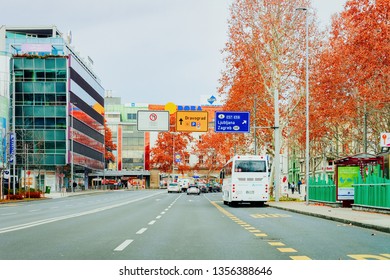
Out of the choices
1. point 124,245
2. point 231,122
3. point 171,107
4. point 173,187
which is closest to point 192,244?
point 124,245

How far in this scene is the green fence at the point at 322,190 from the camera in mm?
31344

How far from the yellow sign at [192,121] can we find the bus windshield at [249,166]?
11.0 meters

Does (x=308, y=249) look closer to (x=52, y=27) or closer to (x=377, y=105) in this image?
(x=377, y=105)

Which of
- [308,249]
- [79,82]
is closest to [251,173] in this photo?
[308,249]

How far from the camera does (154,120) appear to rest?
154ft

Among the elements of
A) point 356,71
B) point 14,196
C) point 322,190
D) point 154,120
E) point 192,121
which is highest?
point 356,71

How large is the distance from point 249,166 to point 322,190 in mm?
4382

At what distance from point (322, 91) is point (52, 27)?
67.0 m

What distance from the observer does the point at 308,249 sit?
10.8m

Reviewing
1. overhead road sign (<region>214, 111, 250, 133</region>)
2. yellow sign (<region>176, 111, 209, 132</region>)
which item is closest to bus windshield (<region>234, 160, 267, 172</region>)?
overhead road sign (<region>214, 111, 250, 133</region>)

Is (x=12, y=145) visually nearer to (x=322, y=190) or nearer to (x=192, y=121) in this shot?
(x=192, y=121)

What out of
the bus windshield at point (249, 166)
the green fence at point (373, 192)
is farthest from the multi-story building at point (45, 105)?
the green fence at point (373, 192)

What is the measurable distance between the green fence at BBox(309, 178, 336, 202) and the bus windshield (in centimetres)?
327
